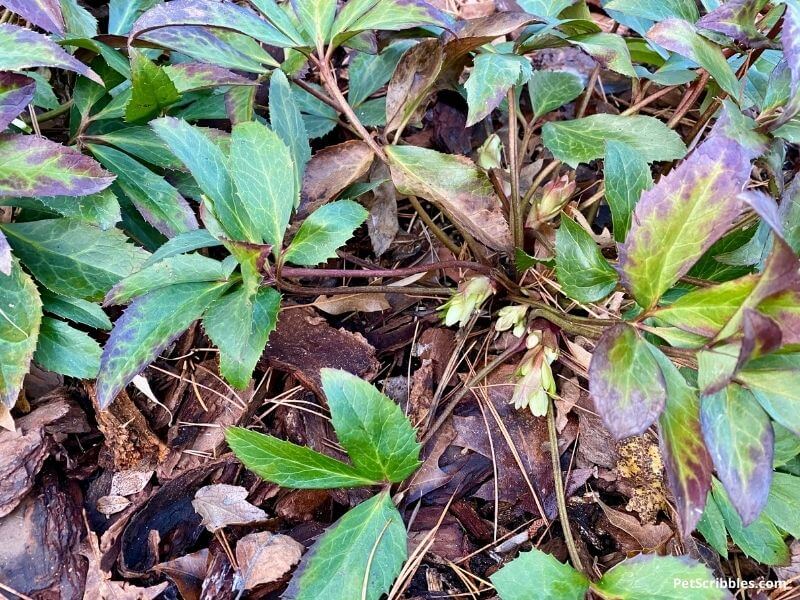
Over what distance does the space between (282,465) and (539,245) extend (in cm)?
62

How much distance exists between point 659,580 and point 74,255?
1.01m

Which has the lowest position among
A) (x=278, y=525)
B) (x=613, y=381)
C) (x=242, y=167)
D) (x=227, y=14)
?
(x=278, y=525)

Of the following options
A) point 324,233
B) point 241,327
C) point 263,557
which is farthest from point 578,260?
point 263,557

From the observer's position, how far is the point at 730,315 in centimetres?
71

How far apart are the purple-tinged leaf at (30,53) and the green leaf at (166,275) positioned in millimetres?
300

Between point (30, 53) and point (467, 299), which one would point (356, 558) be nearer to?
point (467, 299)

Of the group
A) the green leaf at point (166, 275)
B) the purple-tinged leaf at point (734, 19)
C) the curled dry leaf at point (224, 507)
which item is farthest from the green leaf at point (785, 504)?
the green leaf at point (166, 275)

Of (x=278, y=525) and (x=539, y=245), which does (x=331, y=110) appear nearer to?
(x=539, y=245)

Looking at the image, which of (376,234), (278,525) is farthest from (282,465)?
(376,234)

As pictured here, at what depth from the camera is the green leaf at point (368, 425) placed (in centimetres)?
93

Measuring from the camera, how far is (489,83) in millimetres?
938

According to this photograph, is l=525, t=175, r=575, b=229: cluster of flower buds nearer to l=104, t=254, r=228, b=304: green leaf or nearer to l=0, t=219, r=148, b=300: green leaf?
l=104, t=254, r=228, b=304: green leaf

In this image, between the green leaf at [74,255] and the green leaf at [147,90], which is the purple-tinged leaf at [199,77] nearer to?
→ the green leaf at [147,90]

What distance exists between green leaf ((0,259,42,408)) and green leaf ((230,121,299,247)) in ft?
1.26
